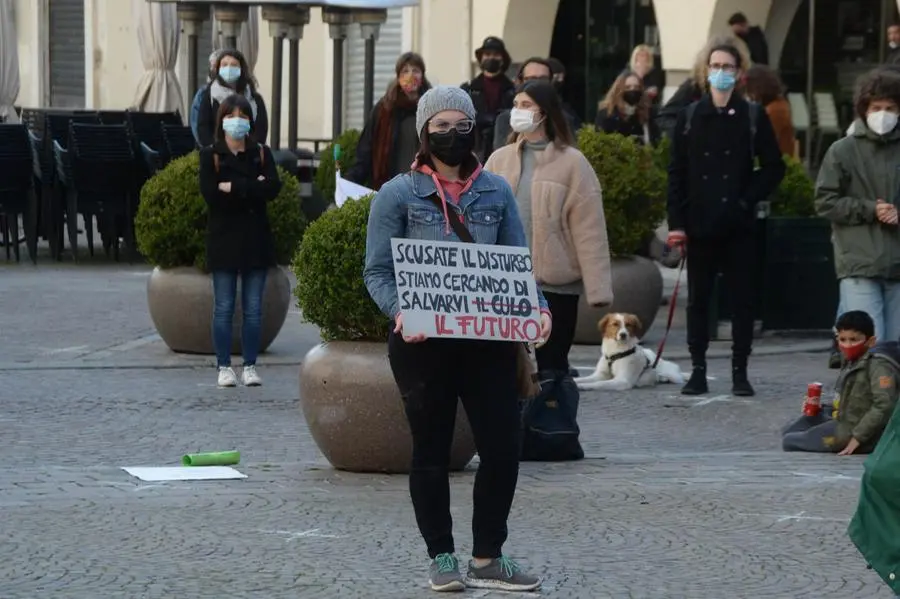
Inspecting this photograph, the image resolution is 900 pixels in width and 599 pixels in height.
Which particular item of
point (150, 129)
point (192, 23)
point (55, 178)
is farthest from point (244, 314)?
point (192, 23)

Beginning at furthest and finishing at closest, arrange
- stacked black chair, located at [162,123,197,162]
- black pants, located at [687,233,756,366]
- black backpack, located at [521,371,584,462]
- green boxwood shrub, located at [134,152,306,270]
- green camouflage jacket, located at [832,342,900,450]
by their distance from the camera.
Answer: stacked black chair, located at [162,123,197,162] → green boxwood shrub, located at [134,152,306,270] → black pants, located at [687,233,756,366] → green camouflage jacket, located at [832,342,900,450] → black backpack, located at [521,371,584,462]

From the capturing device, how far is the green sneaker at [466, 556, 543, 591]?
6672 mm

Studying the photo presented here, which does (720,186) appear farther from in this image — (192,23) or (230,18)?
(192,23)

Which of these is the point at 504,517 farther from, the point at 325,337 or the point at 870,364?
the point at 870,364

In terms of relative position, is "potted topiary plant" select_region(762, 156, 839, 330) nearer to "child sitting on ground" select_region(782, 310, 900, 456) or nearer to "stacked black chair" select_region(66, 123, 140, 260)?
"child sitting on ground" select_region(782, 310, 900, 456)

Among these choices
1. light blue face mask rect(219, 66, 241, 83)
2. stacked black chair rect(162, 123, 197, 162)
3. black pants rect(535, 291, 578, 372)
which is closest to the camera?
black pants rect(535, 291, 578, 372)

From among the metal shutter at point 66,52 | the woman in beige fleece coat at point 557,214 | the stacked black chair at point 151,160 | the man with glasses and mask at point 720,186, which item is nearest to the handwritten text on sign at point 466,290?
the woman in beige fleece coat at point 557,214

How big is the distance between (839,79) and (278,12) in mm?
6489

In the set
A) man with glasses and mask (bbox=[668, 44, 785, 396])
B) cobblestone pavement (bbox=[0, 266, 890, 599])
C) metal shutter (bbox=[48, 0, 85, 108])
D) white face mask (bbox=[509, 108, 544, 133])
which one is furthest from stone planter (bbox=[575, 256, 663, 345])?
metal shutter (bbox=[48, 0, 85, 108])

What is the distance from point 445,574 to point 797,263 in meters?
8.18

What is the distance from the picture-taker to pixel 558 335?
9.53m

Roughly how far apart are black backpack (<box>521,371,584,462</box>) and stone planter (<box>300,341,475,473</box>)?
48 cm

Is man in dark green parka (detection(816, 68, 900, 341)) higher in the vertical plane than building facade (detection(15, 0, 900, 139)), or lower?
lower

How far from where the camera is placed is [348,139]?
18.3 meters
